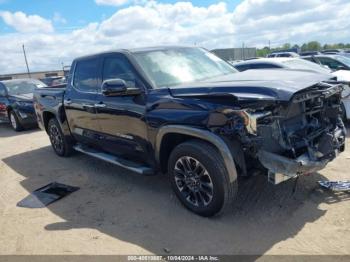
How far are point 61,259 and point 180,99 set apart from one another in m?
2.04

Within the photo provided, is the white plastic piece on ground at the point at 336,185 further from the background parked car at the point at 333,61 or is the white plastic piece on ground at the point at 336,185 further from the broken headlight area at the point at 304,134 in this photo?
the background parked car at the point at 333,61

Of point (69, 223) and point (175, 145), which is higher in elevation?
point (175, 145)

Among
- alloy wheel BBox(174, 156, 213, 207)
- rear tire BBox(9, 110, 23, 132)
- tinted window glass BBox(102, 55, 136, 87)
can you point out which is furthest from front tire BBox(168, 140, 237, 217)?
rear tire BBox(9, 110, 23, 132)

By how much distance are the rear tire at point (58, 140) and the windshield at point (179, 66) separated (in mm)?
2935

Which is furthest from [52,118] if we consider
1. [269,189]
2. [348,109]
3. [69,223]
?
[348,109]

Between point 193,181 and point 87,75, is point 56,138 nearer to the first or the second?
point 87,75

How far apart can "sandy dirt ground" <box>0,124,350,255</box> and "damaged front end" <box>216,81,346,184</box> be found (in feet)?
1.79

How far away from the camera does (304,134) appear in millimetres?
4102

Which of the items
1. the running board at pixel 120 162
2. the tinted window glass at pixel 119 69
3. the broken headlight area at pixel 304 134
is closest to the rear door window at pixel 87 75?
the tinted window glass at pixel 119 69

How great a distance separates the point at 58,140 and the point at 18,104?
4.58m

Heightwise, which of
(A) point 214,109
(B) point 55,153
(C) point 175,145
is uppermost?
(A) point 214,109

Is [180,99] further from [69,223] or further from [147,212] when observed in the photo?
[69,223]

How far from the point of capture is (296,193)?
450 cm

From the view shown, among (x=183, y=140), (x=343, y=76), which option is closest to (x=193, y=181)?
(x=183, y=140)
